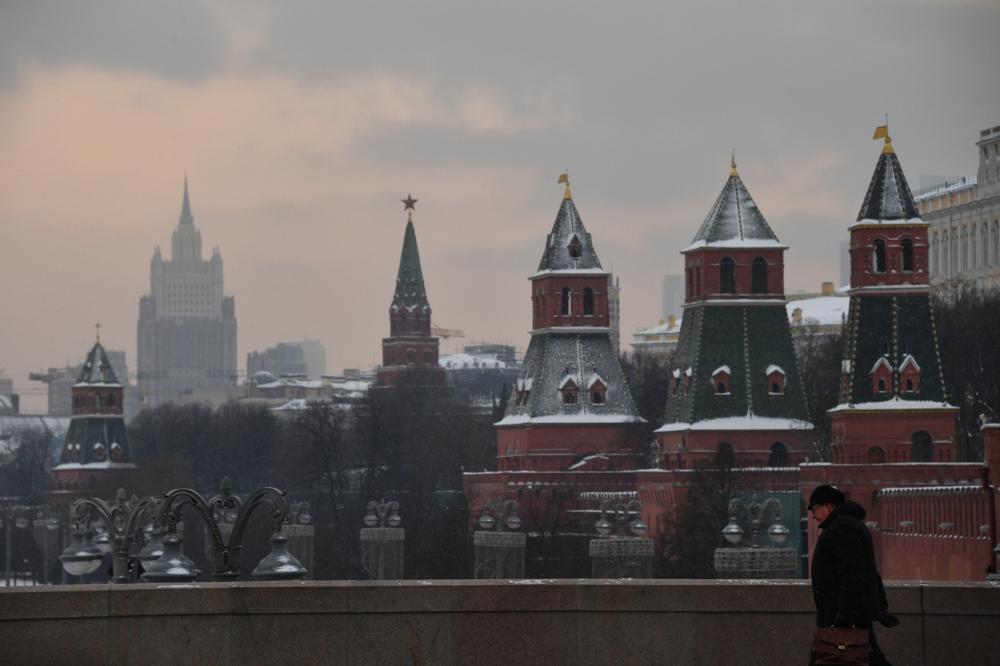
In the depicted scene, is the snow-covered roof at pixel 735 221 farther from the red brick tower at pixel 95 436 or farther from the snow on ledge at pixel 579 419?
the red brick tower at pixel 95 436

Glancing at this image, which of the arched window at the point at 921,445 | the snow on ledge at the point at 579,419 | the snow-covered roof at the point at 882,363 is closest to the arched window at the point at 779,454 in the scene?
the arched window at the point at 921,445

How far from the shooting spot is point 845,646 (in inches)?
802

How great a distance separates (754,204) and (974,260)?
169 feet

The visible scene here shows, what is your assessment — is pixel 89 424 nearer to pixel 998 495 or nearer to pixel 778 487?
pixel 778 487

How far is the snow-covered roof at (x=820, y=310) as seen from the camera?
164m

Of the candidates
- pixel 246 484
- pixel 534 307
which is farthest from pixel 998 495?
pixel 246 484

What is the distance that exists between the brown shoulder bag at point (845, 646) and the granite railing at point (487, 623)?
426 centimetres

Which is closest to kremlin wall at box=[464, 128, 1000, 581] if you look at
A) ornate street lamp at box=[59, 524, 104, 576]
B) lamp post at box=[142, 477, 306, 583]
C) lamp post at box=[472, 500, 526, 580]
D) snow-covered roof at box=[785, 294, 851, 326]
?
lamp post at box=[472, 500, 526, 580]

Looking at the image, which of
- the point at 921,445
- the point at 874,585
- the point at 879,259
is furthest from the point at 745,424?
the point at 874,585

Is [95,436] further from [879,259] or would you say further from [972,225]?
[879,259]

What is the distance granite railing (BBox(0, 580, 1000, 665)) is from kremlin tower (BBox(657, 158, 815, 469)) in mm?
69710

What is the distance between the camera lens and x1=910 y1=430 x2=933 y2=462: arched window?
8656 cm

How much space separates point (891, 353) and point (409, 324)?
91.7 m

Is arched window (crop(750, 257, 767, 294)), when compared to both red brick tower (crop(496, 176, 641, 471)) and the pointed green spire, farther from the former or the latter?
the pointed green spire
